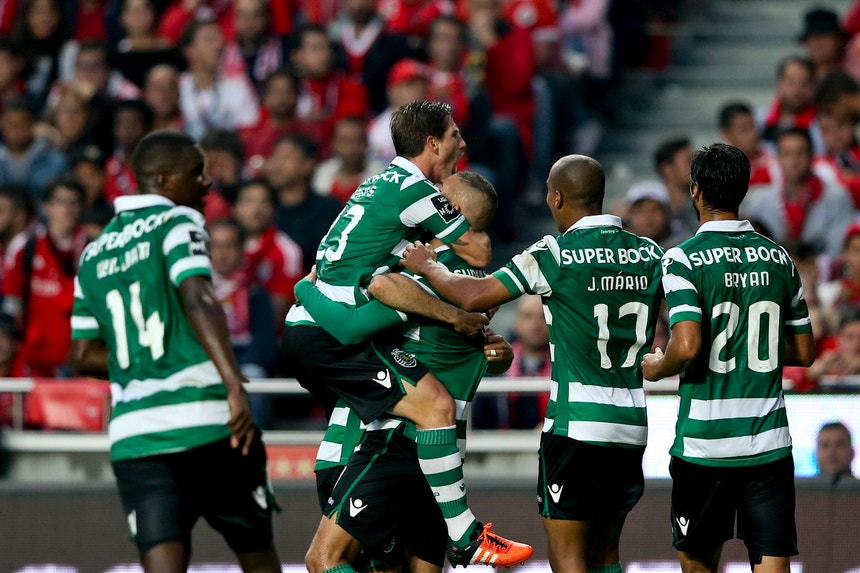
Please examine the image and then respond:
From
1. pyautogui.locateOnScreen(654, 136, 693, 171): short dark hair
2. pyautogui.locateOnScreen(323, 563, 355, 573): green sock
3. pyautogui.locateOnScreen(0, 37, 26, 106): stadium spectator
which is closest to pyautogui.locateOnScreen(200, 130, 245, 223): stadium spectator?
pyautogui.locateOnScreen(0, 37, 26, 106): stadium spectator

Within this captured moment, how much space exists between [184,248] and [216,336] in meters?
0.41

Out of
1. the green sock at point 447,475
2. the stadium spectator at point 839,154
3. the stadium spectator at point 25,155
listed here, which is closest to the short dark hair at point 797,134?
the stadium spectator at point 839,154

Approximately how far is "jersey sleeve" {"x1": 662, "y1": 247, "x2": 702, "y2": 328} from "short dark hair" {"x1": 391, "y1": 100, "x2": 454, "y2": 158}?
117 centimetres

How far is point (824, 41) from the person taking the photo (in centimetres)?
1146

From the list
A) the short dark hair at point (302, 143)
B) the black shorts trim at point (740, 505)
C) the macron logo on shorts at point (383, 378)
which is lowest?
the black shorts trim at point (740, 505)

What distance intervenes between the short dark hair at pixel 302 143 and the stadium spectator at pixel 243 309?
1.23 meters

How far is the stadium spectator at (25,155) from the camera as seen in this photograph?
1209cm

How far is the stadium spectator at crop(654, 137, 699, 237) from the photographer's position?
1020cm

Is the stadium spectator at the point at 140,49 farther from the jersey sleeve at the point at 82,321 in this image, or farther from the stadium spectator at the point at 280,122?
the jersey sleeve at the point at 82,321

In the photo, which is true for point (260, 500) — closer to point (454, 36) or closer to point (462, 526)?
point (462, 526)

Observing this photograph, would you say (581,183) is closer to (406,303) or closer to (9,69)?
(406,303)

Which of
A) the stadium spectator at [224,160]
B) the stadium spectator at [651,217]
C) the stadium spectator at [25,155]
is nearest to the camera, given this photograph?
the stadium spectator at [651,217]

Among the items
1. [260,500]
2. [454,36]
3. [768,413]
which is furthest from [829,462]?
[454,36]

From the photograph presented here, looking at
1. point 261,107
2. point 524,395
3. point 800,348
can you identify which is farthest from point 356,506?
point 261,107
